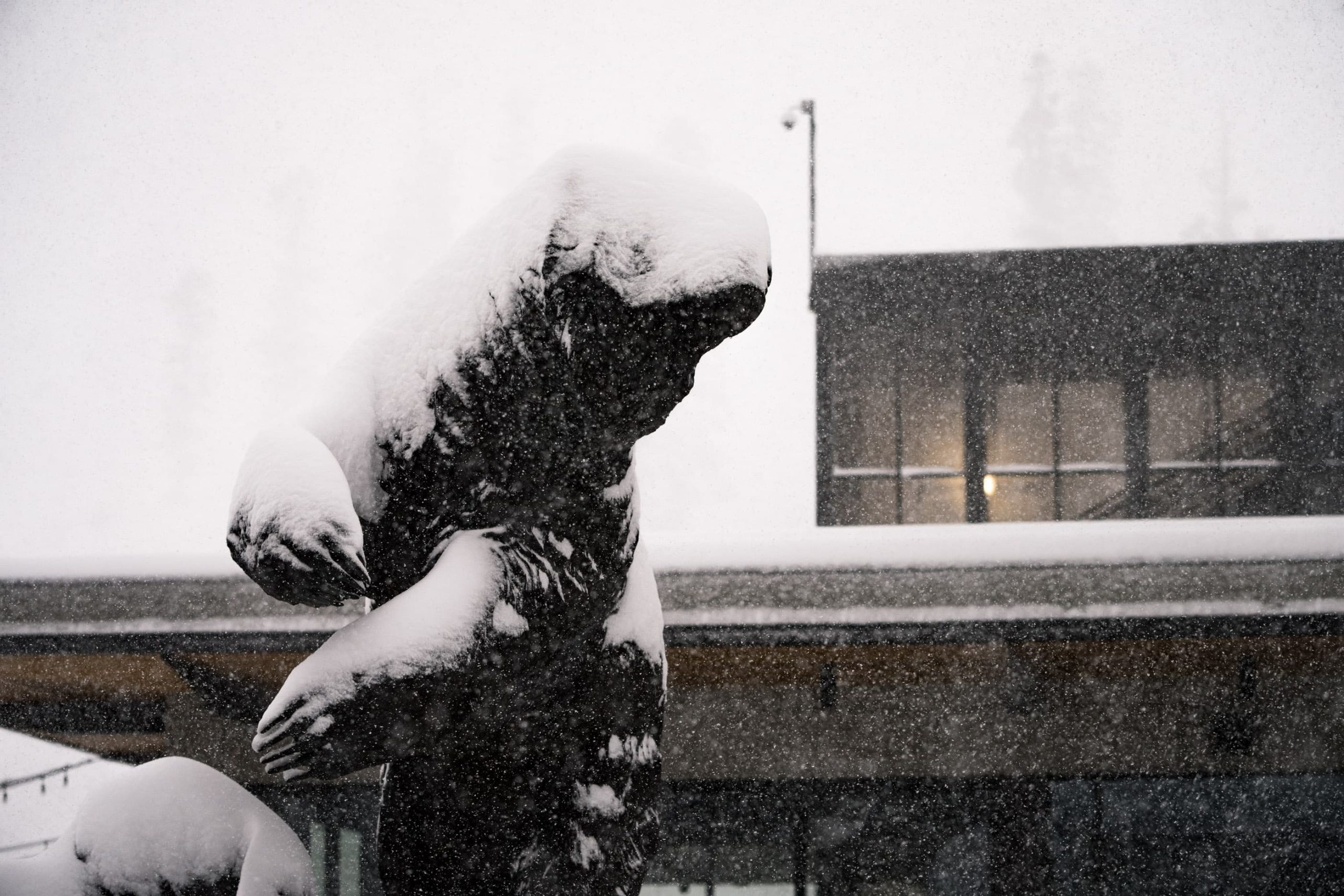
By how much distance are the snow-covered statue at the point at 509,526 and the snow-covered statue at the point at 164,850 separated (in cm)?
18

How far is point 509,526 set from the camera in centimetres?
122

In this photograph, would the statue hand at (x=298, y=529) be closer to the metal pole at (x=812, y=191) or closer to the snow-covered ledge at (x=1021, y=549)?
the snow-covered ledge at (x=1021, y=549)

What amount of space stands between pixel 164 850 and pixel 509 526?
565mm

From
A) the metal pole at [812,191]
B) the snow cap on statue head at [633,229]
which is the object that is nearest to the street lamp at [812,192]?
the metal pole at [812,191]

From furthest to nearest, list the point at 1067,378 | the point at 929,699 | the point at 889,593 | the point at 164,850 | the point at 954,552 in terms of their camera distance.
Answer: the point at 1067,378
the point at 929,699
the point at 954,552
the point at 889,593
the point at 164,850

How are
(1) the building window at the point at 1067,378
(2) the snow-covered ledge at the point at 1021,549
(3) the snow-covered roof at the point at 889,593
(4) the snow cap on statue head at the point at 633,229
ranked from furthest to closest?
(1) the building window at the point at 1067,378
(2) the snow-covered ledge at the point at 1021,549
(3) the snow-covered roof at the point at 889,593
(4) the snow cap on statue head at the point at 633,229

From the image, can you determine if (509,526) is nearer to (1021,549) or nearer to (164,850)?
(164,850)

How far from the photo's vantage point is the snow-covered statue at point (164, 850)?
44.9 inches

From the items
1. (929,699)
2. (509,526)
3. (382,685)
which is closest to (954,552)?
(929,699)

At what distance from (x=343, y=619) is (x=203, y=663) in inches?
53.8

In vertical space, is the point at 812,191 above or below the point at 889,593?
above

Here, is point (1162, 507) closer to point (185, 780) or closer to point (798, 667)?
point (798, 667)

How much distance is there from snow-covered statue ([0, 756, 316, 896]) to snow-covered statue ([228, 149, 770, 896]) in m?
0.18

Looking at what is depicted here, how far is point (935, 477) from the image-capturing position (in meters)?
11.3
